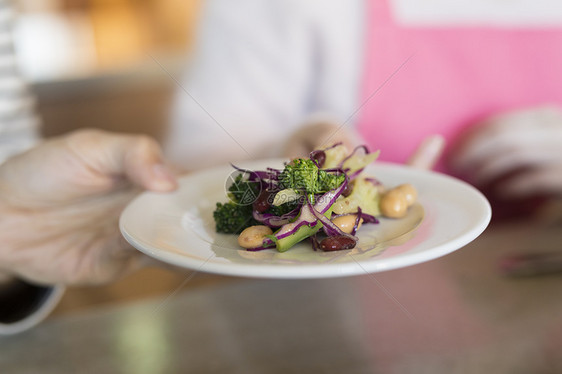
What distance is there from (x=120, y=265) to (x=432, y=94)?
0.80m

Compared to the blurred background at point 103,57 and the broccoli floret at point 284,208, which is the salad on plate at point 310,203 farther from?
the blurred background at point 103,57

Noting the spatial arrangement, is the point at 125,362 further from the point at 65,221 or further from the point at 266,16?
the point at 266,16

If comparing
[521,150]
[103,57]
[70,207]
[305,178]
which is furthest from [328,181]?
[103,57]

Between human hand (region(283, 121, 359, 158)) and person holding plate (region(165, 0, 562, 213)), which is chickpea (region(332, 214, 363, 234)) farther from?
person holding plate (region(165, 0, 562, 213))

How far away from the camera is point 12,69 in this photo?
58.4 inches

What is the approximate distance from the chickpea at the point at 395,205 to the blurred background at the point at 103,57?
80.7 inches

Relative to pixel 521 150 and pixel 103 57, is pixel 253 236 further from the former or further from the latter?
pixel 103 57

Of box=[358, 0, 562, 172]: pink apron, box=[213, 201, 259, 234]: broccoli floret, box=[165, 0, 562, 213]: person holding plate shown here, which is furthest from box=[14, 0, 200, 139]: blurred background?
box=[213, 201, 259, 234]: broccoli floret

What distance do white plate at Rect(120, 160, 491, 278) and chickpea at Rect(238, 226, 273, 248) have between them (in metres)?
0.02

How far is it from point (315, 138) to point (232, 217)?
1.06 ft

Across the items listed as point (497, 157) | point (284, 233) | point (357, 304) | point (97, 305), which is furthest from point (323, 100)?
point (284, 233)

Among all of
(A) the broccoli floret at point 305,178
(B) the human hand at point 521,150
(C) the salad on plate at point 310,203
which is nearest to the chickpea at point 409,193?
(C) the salad on plate at point 310,203

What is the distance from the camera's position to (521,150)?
111 cm

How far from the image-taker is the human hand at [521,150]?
1106mm
